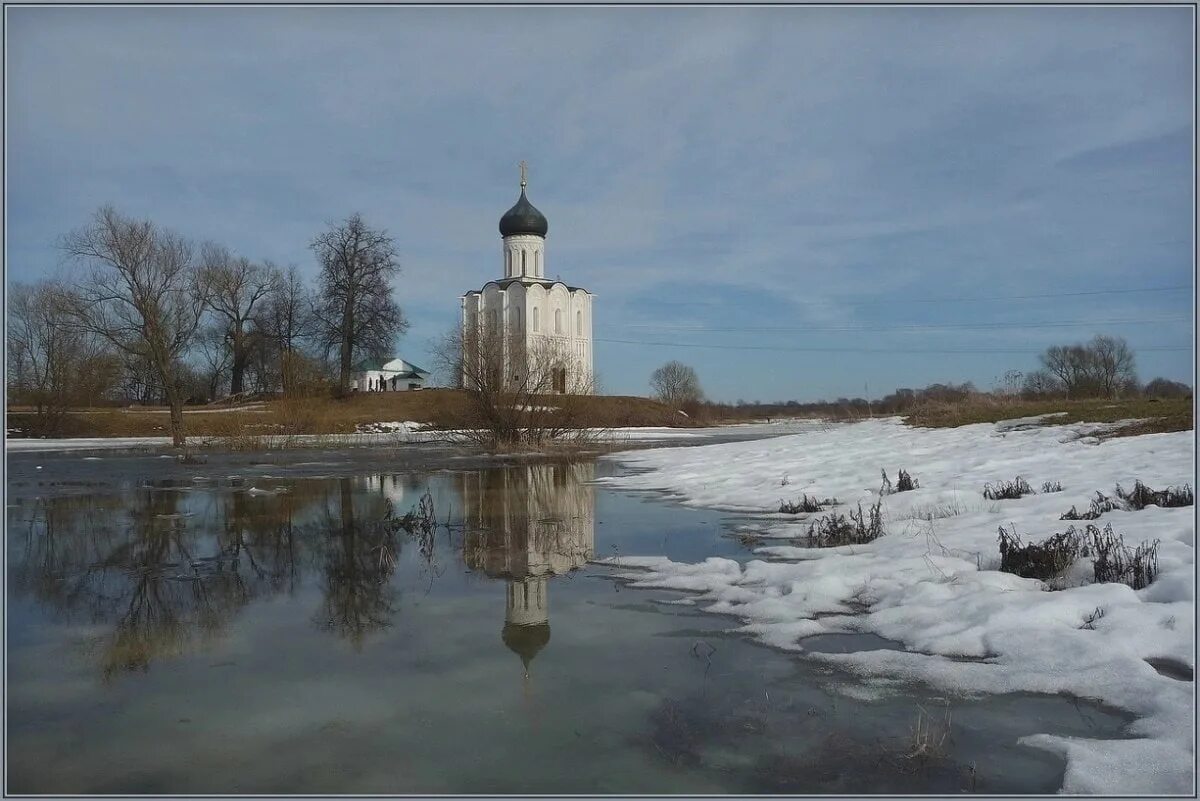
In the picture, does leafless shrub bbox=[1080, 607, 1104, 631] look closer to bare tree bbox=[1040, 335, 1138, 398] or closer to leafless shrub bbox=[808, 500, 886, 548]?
leafless shrub bbox=[808, 500, 886, 548]

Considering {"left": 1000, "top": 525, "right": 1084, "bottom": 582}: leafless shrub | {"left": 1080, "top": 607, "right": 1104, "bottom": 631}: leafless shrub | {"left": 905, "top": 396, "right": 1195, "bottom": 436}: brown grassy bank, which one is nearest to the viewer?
{"left": 1080, "top": 607, "right": 1104, "bottom": 631}: leafless shrub

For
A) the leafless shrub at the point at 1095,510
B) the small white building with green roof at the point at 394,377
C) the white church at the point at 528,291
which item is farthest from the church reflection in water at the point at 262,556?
A: the small white building with green roof at the point at 394,377

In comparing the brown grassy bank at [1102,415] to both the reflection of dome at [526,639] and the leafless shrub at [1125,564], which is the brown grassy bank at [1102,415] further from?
the reflection of dome at [526,639]

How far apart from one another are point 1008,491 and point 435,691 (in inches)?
294

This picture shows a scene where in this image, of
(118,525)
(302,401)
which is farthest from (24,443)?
(118,525)

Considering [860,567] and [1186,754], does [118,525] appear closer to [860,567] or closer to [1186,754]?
[860,567]

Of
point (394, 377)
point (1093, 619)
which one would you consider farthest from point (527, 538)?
point (394, 377)

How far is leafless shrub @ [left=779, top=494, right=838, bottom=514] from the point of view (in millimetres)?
10352

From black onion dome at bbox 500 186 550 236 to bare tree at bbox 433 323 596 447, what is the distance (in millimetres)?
35489

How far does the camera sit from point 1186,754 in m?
3.40

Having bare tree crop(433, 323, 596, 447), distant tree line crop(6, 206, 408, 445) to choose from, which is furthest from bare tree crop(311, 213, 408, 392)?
bare tree crop(433, 323, 596, 447)

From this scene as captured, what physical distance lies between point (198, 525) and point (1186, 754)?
1009cm

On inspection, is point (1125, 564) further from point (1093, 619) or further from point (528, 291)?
point (528, 291)

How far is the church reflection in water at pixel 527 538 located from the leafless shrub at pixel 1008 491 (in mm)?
4674
